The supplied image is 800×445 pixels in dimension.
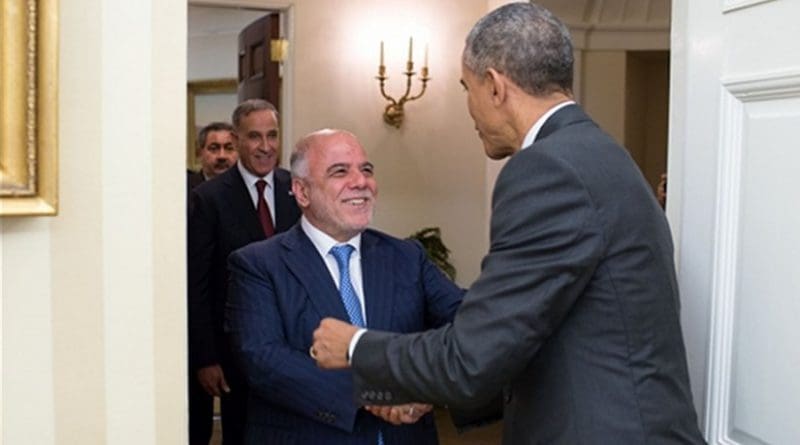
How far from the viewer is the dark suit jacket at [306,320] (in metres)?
1.80

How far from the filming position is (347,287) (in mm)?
1977

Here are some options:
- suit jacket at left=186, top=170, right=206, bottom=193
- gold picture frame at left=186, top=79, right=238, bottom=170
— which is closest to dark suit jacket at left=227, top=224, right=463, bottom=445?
suit jacket at left=186, top=170, right=206, bottom=193

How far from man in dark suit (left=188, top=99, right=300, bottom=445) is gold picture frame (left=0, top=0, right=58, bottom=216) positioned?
6.07ft

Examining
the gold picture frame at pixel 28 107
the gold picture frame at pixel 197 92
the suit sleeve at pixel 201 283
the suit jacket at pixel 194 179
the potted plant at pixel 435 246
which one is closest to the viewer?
the gold picture frame at pixel 28 107

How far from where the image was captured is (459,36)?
16.5ft

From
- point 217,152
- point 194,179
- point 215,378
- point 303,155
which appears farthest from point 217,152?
point 303,155

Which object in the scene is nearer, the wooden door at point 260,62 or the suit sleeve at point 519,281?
the suit sleeve at point 519,281

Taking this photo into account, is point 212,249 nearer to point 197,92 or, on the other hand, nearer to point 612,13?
point 612,13

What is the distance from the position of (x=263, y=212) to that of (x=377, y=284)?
1322 millimetres

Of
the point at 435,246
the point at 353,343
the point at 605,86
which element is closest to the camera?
the point at 353,343

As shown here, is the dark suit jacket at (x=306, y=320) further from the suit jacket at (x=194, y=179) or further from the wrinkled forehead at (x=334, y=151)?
the suit jacket at (x=194, y=179)

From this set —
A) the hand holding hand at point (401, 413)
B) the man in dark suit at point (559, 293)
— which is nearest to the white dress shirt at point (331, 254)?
the hand holding hand at point (401, 413)

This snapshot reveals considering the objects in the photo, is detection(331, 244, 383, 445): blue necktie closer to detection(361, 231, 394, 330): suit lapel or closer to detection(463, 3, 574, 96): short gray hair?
detection(361, 231, 394, 330): suit lapel

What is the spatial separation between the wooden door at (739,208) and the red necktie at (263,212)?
1.87 m
